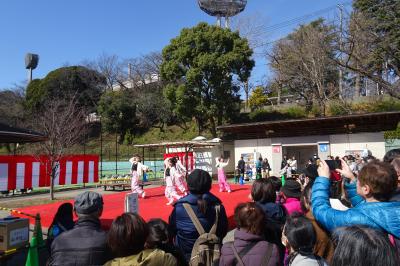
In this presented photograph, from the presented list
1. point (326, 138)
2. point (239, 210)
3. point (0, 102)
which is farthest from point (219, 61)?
point (0, 102)

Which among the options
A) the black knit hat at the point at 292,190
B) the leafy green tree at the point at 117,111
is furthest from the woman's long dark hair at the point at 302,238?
the leafy green tree at the point at 117,111

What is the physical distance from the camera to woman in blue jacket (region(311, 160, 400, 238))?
204 cm

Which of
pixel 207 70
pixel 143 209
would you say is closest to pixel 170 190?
pixel 143 209

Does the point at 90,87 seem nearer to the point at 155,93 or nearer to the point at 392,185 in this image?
the point at 155,93

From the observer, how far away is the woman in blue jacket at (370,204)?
6.71 ft

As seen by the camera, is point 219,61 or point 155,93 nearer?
point 219,61

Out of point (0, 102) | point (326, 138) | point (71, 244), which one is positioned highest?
point (0, 102)

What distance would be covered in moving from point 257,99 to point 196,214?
30.5 meters

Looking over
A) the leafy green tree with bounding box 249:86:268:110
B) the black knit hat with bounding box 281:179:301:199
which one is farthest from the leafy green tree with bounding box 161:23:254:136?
the black knit hat with bounding box 281:179:301:199

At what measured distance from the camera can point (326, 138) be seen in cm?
2012

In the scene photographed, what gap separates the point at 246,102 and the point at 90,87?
1788 centimetres

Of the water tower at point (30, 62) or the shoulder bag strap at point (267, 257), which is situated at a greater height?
the water tower at point (30, 62)

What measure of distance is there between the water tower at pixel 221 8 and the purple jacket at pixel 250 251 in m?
36.7

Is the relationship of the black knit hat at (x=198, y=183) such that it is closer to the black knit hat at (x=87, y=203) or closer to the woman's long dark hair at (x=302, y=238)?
the black knit hat at (x=87, y=203)
